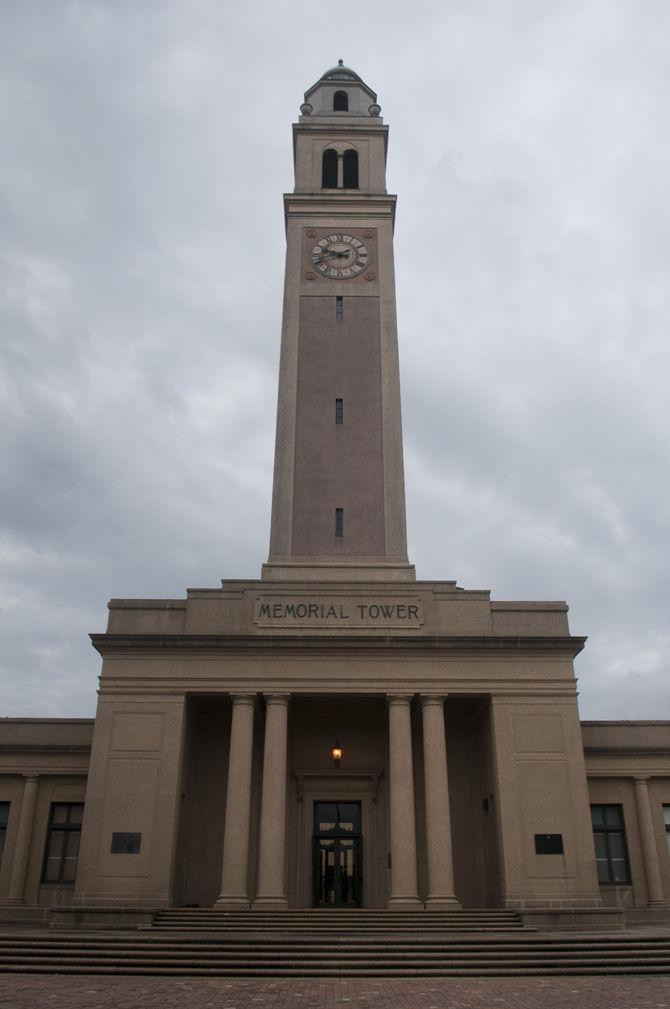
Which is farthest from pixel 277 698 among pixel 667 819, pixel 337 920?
pixel 667 819

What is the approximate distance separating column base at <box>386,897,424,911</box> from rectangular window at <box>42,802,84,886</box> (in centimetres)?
1234

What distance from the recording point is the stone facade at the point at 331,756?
1089 inches

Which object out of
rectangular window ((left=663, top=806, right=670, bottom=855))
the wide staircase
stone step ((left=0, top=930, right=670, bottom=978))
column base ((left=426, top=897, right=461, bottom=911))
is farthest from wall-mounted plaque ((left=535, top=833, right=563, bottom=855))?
rectangular window ((left=663, top=806, right=670, bottom=855))

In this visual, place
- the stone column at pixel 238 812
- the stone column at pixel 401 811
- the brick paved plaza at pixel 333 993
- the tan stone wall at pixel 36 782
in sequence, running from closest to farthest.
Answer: the brick paved plaza at pixel 333 993 < the stone column at pixel 238 812 < the stone column at pixel 401 811 < the tan stone wall at pixel 36 782

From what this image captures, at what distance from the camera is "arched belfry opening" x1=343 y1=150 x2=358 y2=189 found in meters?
43.4

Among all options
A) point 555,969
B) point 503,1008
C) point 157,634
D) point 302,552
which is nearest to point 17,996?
point 503,1008

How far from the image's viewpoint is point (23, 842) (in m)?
31.7

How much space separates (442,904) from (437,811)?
9.31 ft

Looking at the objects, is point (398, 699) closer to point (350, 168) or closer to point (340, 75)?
point (350, 168)

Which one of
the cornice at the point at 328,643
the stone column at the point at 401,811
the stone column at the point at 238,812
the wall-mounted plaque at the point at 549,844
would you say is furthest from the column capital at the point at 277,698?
the wall-mounted plaque at the point at 549,844

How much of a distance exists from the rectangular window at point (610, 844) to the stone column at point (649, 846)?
694 millimetres

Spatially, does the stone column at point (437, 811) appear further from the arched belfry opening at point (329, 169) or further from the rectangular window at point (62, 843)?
the arched belfry opening at point (329, 169)

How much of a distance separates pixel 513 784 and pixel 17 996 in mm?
17743

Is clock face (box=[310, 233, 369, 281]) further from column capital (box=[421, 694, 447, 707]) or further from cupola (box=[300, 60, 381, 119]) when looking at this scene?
column capital (box=[421, 694, 447, 707])
